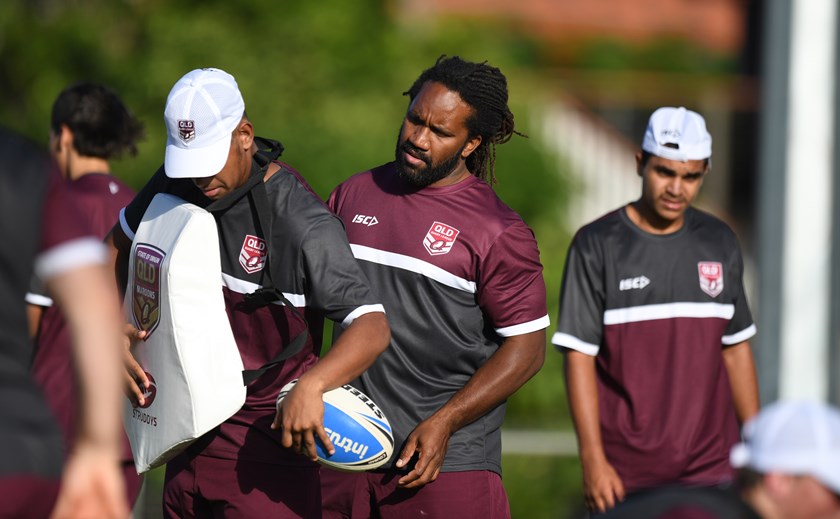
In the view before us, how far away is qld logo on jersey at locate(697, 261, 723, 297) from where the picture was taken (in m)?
5.88

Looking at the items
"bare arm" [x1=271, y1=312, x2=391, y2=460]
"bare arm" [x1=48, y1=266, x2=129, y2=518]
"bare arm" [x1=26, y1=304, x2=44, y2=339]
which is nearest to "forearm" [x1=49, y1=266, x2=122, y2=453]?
"bare arm" [x1=48, y1=266, x2=129, y2=518]

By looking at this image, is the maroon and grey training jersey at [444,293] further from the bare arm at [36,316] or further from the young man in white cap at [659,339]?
the bare arm at [36,316]

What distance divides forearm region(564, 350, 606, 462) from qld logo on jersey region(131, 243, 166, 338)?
197cm

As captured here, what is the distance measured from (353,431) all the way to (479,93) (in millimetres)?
1496

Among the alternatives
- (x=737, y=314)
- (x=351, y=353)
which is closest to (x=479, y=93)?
(x=351, y=353)

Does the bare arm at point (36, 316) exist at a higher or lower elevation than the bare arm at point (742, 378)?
higher

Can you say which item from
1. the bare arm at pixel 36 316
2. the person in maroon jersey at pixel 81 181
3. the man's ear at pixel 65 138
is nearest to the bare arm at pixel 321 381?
the person in maroon jersey at pixel 81 181

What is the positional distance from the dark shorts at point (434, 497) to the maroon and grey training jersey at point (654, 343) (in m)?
0.86

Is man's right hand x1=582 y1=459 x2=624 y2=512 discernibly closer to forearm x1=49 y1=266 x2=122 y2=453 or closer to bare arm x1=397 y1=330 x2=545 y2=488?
bare arm x1=397 y1=330 x2=545 y2=488

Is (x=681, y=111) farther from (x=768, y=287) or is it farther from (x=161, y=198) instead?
(x=768, y=287)

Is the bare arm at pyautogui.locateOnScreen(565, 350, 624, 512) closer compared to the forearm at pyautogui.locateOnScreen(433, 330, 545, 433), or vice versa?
the forearm at pyautogui.locateOnScreen(433, 330, 545, 433)

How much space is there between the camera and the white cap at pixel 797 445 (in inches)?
129

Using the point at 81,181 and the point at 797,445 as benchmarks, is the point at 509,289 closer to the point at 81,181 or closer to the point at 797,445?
the point at 797,445

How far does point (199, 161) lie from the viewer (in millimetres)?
4527
